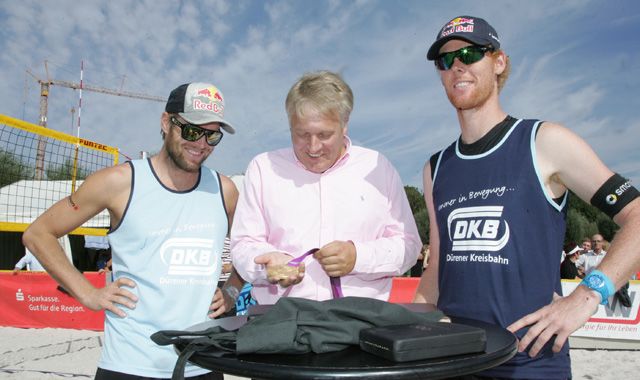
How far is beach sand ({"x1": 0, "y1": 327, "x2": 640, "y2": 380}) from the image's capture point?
6.06m

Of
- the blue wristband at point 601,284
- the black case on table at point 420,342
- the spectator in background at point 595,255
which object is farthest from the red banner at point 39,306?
the spectator in background at point 595,255

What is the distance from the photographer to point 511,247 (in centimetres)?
199

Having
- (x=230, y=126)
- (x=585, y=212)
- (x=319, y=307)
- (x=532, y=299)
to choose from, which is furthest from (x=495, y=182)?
(x=585, y=212)

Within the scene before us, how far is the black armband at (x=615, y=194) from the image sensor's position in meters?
1.76

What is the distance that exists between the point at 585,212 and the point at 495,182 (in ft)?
169

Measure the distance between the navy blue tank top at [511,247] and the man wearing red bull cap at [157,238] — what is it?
1.34 metres

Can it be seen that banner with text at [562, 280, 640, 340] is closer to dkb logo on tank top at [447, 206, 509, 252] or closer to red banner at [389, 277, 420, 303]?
red banner at [389, 277, 420, 303]

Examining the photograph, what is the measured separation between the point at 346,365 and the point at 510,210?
3.84 feet

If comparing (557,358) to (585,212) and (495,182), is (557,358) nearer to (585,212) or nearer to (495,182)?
(495,182)

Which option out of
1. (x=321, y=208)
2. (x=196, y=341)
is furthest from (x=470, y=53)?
(x=196, y=341)

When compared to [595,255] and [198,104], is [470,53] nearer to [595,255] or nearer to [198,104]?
[198,104]

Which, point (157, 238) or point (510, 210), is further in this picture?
point (157, 238)

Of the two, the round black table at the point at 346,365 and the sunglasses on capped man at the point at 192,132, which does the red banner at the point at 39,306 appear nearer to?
the sunglasses on capped man at the point at 192,132

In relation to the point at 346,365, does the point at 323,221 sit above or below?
above
